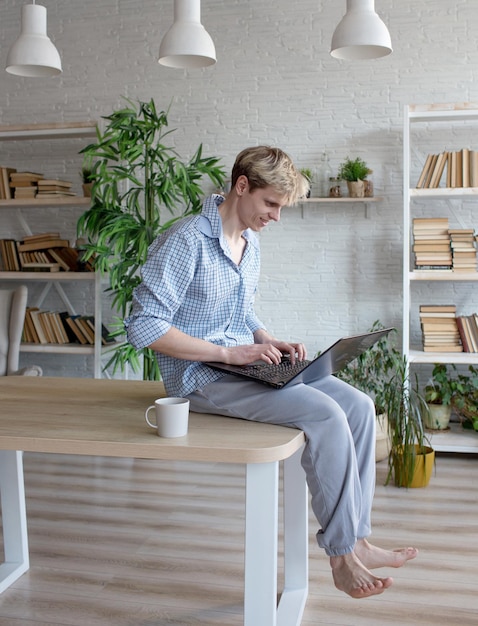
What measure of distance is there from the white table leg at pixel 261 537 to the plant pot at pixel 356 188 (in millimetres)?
3209

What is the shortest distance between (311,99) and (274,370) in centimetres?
327

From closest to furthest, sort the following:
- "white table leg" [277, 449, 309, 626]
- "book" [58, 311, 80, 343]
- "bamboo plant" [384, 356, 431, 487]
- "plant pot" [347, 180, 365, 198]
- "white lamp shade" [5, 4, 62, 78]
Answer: "white table leg" [277, 449, 309, 626] → "white lamp shade" [5, 4, 62, 78] → "bamboo plant" [384, 356, 431, 487] → "plant pot" [347, 180, 365, 198] → "book" [58, 311, 80, 343]

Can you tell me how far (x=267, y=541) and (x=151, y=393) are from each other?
0.83m

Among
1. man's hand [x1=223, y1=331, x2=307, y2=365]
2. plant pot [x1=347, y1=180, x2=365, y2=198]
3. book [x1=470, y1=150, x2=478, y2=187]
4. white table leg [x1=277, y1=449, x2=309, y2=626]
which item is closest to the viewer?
man's hand [x1=223, y1=331, x2=307, y2=365]

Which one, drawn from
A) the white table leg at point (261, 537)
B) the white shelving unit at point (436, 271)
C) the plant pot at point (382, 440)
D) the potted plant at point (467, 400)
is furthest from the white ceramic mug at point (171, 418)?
the potted plant at point (467, 400)

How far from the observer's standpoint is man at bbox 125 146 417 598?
6.50 feet

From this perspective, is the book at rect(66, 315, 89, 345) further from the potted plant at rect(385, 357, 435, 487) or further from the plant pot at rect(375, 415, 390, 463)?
the potted plant at rect(385, 357, 435, 487)

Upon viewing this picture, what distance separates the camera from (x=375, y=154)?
4.91 m

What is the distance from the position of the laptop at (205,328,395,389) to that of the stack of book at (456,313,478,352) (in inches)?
91.4

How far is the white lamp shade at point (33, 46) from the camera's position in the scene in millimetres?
3299

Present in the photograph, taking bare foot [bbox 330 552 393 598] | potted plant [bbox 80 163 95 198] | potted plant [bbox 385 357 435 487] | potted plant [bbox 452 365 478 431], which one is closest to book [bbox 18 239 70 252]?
potted plant [bbox 80 163 95 198]

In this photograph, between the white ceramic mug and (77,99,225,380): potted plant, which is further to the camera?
(77,99,225,380): potted plant

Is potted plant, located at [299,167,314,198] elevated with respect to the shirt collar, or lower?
elevated

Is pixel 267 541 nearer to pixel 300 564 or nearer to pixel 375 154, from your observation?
pixel 300 564
